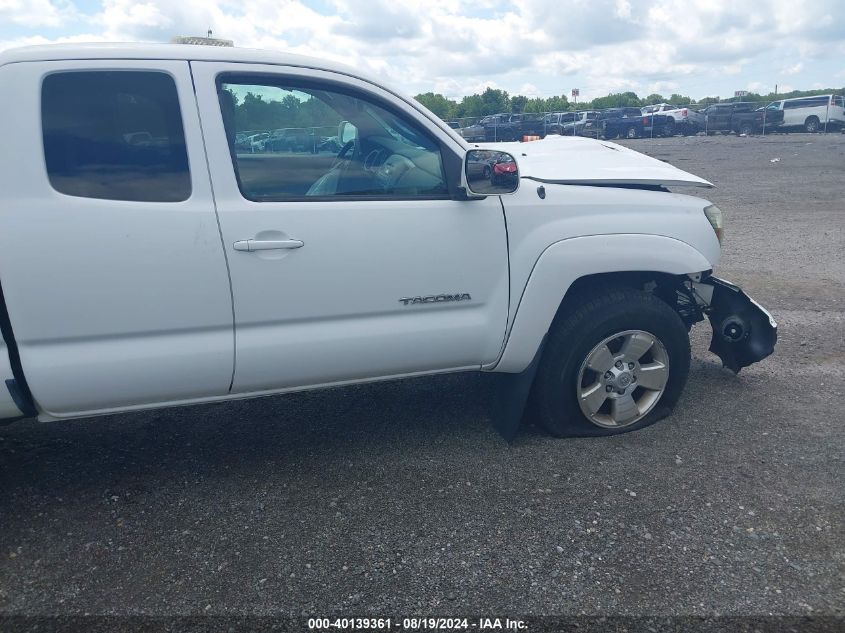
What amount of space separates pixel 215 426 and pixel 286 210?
1.67 m

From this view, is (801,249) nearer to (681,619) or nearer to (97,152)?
(681,619)

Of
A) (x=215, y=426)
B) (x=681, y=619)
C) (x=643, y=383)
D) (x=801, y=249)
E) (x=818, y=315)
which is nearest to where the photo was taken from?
(x=681, y=619)

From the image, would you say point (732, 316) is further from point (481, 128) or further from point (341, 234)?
point (481, 128)

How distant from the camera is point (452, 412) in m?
4.43

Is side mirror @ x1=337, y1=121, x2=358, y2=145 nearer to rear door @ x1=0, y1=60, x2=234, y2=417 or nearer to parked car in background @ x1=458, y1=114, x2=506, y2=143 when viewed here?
rear door @ x1=0, y1=60, x2=234, y2=417

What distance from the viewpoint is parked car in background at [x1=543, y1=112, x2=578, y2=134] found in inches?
1399

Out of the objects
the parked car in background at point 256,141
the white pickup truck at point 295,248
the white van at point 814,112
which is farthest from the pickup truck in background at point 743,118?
the parked car in background at point 256,141

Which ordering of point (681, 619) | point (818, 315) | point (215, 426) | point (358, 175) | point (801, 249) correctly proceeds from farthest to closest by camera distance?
1. point (801, 249)
2. point (818, 315)
3. point (215, 426)
4. point (358, 175)
5. point (681, 619)

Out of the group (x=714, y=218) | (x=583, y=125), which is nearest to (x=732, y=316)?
(x=714, y=218)

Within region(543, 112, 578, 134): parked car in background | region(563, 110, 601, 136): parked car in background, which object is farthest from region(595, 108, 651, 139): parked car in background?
region(543, 112, 578, 134): parked car in background

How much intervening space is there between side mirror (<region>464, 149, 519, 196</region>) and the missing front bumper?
1640 millimetres

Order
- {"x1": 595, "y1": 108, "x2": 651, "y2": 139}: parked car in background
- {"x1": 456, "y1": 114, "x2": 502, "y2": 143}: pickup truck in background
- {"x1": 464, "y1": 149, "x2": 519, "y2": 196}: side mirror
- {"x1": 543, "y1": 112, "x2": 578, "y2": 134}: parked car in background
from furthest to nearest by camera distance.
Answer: {"x1": 543, "y1": 112, "x2": 578, "y2": 134}: parked car in background → {"x1": 595, "y1": 108, "x2": 651, "y2": 139}: parked car in background → {"x1": 456, "y1": 114, "x2": 502, "y2": 143}: pickup truck in background → {"x1": 464, "y1": 149, "x2": 519, "y2": 196}: side mirror

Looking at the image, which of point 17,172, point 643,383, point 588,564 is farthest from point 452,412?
point 17,172

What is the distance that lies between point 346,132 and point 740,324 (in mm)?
2638
